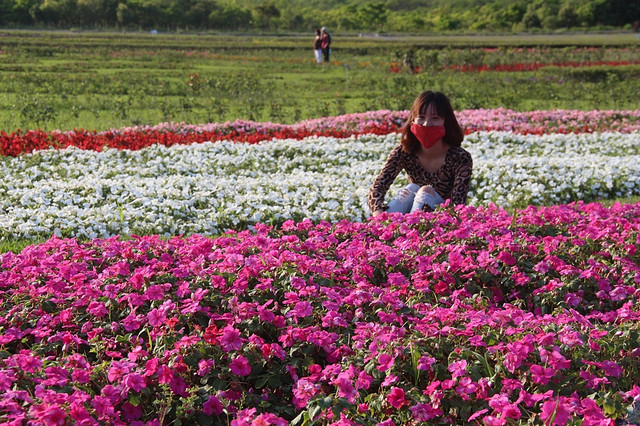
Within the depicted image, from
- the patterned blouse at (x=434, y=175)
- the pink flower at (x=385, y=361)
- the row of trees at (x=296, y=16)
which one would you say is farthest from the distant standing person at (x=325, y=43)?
the row of trees at (x=296, y=16)

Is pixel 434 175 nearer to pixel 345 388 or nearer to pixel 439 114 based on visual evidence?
pixel 439 114

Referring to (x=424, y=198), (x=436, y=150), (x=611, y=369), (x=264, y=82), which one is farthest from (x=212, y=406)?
(x=264, y=82)

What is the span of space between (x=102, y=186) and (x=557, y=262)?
4841 millimetres

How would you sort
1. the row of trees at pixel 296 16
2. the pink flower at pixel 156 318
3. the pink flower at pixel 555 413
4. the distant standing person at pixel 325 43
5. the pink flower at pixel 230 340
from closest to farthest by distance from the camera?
the pink flower at pixel 555 413, the pink flower at pixel 230 340, the pink flower at pixel 156 318, the distant standing person at pixel 325 43, the row of trees at pixel 296 16

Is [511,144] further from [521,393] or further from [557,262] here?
[521,393]

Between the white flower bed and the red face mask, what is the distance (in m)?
1.47

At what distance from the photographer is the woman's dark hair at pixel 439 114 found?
503cm

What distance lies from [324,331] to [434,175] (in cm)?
275

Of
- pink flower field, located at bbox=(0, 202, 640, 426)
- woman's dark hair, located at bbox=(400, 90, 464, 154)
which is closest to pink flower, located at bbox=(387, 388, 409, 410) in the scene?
pink flower field, located at bbox=(0, 202, 640, 426)

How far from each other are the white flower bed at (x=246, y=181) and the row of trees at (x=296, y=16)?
143ft

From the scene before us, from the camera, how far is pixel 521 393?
7.92 ft

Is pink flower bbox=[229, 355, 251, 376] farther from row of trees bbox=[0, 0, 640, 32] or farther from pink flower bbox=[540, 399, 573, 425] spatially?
row of trees bbox=[0, 0, 640, 32]

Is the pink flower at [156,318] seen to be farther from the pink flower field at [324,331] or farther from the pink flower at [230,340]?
the pink flower at [230,340]

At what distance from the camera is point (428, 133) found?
16.6 ft
